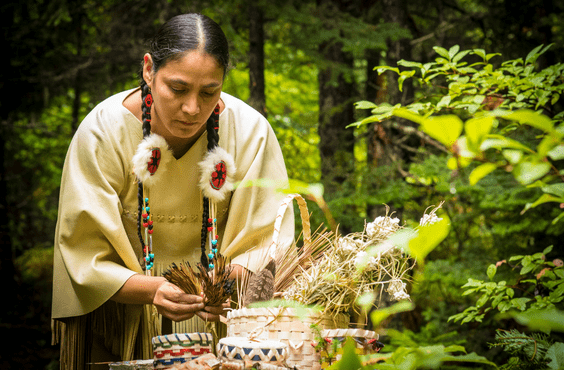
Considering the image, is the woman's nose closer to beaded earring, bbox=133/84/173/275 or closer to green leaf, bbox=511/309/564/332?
beaded earring, bbox=133/84/173/275

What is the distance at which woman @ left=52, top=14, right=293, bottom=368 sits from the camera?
187 centimetres

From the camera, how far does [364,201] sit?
14.3 ft

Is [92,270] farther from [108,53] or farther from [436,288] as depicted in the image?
[108,53]

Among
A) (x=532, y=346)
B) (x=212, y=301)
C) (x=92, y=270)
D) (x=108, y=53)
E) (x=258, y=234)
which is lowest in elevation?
(x=532, y=346)

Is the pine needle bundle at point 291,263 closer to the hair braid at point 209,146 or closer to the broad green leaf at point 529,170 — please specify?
the hair braid at point 209,146

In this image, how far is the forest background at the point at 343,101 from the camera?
4.23 meters

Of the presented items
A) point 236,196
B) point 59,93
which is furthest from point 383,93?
point 59,93

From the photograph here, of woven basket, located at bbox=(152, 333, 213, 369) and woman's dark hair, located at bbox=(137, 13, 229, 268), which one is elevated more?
woman's dark hair, located at bbox=(137, 13, 229, 268)

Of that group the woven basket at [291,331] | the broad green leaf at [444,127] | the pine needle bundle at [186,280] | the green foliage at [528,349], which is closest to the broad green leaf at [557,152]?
the broad green leaf at [444,127]

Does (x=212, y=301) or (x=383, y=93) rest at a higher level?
(x=383, y=93)

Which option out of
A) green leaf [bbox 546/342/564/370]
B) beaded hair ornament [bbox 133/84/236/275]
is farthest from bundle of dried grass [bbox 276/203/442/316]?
beaded hair ornament [bbox 133/84/236/275]

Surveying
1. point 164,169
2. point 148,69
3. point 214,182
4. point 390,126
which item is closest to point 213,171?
point 214,182

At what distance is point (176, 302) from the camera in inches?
64.4

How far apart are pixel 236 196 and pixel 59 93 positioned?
5.98m
